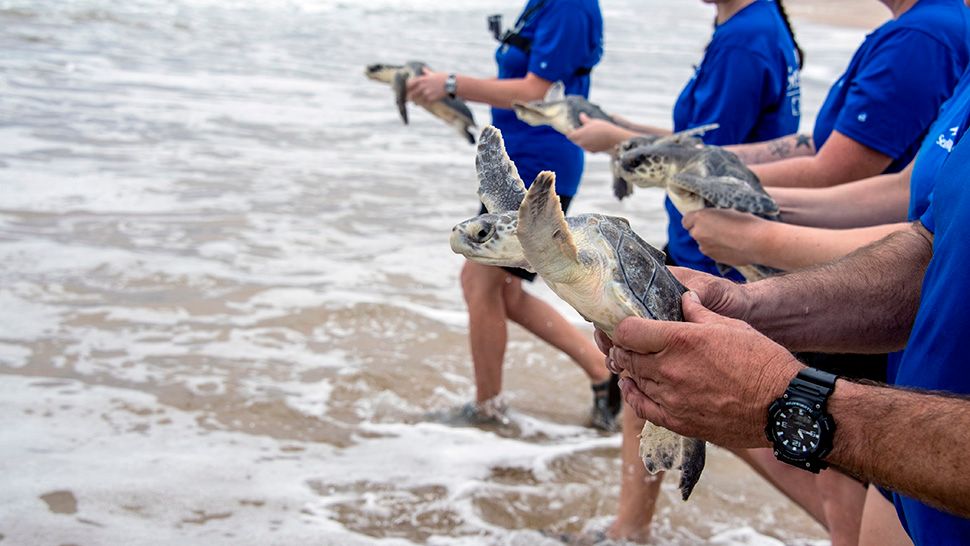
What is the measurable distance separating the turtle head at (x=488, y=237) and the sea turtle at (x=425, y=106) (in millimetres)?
2759

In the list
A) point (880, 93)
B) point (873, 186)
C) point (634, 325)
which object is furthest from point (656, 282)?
point (880, 93)

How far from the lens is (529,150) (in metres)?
3.76

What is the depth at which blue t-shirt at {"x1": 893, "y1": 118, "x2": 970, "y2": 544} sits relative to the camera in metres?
1.33

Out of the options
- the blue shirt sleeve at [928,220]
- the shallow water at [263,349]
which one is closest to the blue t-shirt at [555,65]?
the shallow water at [263,349]

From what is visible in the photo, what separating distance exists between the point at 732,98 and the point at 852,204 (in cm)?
68

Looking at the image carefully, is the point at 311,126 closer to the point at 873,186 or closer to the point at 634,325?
the point at 873,186

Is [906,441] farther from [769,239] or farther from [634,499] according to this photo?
[634,499]

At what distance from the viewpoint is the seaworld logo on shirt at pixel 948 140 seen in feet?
5.37

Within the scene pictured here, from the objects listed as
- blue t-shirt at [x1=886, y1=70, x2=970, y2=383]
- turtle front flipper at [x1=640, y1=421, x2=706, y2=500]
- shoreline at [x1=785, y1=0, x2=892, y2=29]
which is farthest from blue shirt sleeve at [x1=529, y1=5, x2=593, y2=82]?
shoreline at [x1=785, y1=0, x2=892, y2=29]

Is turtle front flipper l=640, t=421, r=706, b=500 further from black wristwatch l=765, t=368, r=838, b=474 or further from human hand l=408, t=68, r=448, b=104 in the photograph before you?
human hand l=408, t=68, r=448, b=104

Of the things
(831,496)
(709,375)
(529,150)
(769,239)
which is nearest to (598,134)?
(529,150)

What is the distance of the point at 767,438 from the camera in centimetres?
130

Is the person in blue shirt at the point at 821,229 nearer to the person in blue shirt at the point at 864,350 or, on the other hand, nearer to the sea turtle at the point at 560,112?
the person in blue shirt at the point at 864,350

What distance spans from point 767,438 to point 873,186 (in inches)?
48.8
